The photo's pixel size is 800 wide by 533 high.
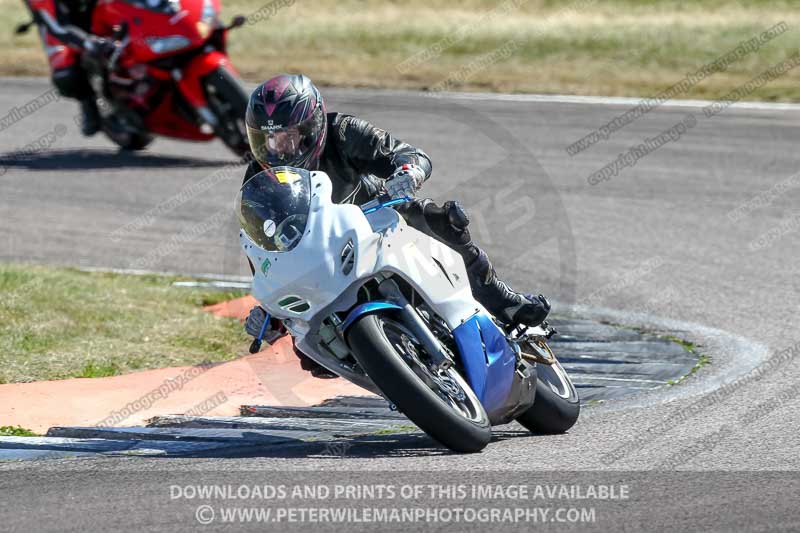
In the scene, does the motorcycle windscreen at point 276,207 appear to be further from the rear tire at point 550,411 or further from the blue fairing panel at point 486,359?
the rear tire at point 550,411

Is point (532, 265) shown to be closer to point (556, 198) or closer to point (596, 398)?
point (556, 198)

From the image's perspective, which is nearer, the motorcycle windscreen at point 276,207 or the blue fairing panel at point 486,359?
the motorcycle windscreen at point 276,207

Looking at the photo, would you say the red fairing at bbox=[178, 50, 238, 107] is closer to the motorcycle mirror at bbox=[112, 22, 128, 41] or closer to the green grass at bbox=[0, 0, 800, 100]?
the motorcycle mirror at bbox=[112, 22, 128, 41]

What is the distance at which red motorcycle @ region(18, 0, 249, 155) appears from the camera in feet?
46.8

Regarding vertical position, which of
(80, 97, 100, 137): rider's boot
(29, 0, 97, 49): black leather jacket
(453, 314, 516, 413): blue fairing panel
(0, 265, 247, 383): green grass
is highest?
(453, 314, 516, 413): blue fairing panel

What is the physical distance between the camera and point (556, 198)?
44.2ft

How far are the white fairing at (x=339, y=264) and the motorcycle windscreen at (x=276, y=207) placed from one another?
0.04m

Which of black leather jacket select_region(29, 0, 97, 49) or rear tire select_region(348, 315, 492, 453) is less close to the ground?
rear tire select_region(348, 315, 492, 453)

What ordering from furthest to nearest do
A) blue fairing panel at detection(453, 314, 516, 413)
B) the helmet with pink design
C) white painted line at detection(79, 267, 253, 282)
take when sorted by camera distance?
white painted line at detection(79, 267, 253, 282) → the helmet with pink design → blue fairing panel at detection(453, 314, 516, 413)

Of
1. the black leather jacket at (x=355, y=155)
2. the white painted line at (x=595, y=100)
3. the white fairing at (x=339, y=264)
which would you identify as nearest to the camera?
the white fairing at (x=339, y=264)

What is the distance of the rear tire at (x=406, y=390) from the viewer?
5.41 metres

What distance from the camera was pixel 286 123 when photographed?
244 inches

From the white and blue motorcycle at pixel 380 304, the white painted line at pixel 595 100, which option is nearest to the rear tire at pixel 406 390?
the white and blue motorcycle at pixel 380 304

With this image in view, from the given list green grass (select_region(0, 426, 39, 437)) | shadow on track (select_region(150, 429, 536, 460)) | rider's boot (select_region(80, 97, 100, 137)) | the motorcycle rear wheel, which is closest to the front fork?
shadow on track (select_region(150, 429, 536, 460))
